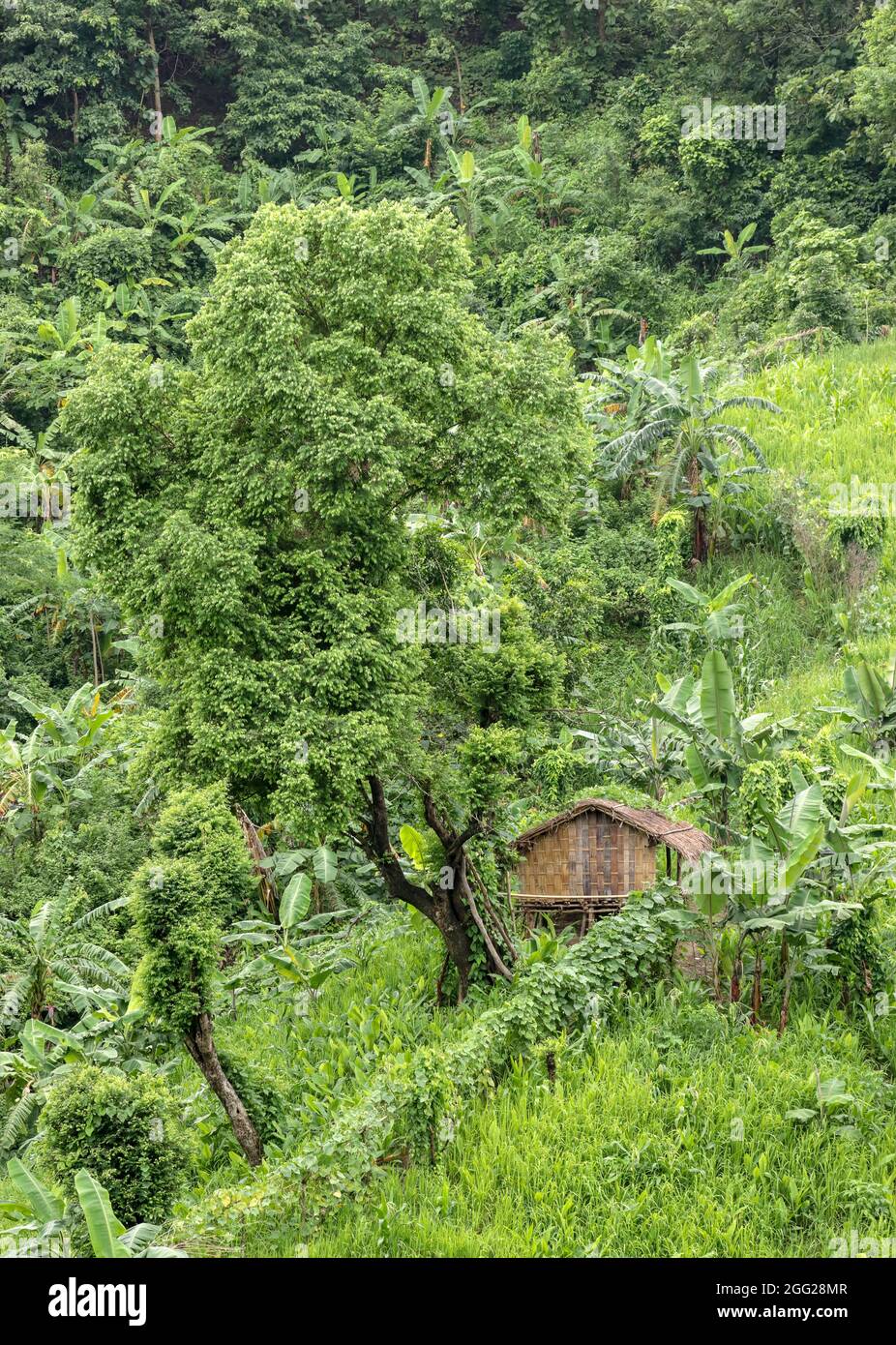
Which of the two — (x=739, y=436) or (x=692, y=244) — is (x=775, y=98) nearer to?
(x=692, y=244)

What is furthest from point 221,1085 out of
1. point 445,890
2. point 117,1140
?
point 445,890

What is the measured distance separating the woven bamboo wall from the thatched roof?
71 mm

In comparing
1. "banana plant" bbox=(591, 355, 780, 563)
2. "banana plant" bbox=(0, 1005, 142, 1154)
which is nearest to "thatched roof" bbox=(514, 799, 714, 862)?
"banana plant" bbox=(0, 1005, 142, 1154)

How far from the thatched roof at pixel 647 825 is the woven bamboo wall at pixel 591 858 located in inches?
2.8

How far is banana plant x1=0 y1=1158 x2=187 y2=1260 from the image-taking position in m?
6.62

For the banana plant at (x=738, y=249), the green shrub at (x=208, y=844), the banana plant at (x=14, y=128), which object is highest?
the banana plant at (x=14, y=128)

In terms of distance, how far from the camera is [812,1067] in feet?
29.0

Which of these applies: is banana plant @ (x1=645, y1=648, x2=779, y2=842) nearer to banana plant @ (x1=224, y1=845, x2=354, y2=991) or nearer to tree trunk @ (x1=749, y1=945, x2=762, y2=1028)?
tree trunk @ (x1=749, y1=945, x2=762, y2=1028)

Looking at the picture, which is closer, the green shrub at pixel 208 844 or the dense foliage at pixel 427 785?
the dense foliage at pixel 427 785

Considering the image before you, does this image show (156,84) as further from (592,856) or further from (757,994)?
(757,994)

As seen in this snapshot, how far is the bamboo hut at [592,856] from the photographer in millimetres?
11359

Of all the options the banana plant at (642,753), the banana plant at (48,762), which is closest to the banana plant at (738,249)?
the banana plant at (642,753)

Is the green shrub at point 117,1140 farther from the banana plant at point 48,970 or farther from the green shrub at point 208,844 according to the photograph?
the banana plant at point 48,970

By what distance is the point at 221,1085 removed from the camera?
850 cm
